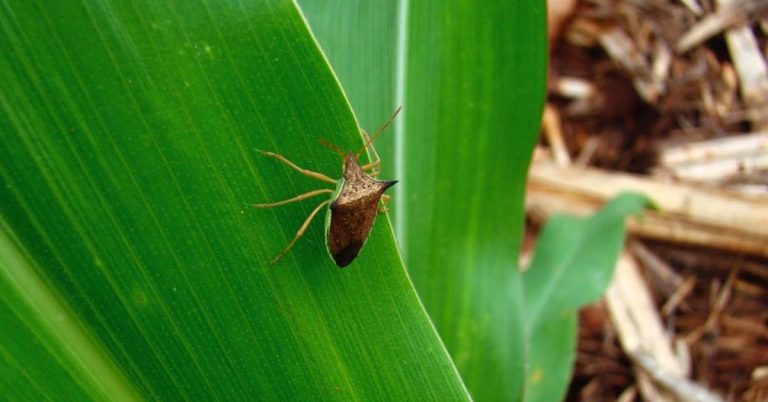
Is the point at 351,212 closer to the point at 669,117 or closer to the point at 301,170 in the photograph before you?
the point at 301,170

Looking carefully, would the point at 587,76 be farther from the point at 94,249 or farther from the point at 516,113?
the point at 94,249

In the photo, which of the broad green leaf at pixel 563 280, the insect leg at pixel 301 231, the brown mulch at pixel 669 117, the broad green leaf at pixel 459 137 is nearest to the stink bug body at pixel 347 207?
the insect leg at pixel 301 231

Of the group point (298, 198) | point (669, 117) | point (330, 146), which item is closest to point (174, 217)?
point (298, 198)

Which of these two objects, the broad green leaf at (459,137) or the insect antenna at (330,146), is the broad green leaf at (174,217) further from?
the broad green leaf at (459,137)

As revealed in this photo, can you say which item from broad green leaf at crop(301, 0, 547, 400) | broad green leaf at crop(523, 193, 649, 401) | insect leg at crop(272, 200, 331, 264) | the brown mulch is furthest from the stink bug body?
the brown mulch

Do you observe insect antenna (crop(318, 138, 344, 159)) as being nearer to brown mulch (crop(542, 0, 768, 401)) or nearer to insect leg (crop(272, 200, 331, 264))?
insect leg (crop(272, 200, 331, 264))

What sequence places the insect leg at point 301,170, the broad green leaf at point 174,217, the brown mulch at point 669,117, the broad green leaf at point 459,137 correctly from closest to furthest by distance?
the broad green leaf at point 174,217, the insect leg at point 301,170, the broad green leaf at point 459,137, the brown mulch at point 669,117
